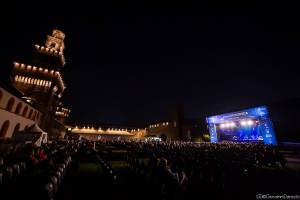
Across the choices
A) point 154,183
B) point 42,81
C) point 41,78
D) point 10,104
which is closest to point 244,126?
point 154,183

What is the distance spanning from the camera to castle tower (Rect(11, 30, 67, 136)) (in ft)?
140

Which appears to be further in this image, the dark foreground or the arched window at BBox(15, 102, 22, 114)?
the arched window at BBox(15, 102, 22, 114)

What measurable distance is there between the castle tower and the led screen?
43.2 meters

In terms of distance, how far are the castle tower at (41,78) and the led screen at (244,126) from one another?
4318 centimetres

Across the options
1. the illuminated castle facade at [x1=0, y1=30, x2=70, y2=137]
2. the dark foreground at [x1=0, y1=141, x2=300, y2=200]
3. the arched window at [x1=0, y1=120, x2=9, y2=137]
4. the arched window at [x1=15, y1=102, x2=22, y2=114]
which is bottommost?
the dark foreground at [x1=0, y1=141, x2=300, y2=200]

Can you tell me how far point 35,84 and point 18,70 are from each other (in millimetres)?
6432

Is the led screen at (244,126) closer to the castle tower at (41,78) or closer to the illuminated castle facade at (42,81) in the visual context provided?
the illuminated castle facade at (42,81)

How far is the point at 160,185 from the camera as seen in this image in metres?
5.33

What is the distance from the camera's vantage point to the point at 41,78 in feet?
153

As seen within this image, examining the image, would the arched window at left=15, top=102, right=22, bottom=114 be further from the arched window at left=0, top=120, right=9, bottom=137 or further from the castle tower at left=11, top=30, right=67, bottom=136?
the castle tower at left=11, top=30, right=67, bottom=136

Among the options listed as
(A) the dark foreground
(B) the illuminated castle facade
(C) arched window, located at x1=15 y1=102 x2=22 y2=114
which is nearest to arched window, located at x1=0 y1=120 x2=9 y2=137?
(C) arched window, located at x1=15 y1=102 x2=22 y2=114

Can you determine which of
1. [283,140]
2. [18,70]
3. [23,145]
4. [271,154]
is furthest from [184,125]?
[18,70]

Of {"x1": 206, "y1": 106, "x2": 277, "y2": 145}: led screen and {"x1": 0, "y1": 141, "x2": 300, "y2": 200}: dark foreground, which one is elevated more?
{"x1": 206, "y1": 106, "x2": 277, "y2": 145}: led screen

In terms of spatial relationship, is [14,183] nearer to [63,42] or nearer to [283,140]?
[283,140]
